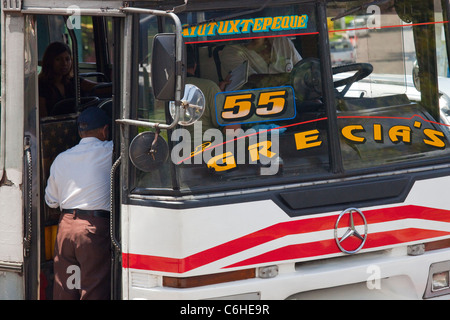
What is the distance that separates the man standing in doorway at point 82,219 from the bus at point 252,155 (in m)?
0.14

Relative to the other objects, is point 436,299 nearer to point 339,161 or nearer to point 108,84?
point 339,161

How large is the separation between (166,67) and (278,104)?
714 mm

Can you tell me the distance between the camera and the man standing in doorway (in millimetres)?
3787

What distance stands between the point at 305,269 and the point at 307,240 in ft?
0.59

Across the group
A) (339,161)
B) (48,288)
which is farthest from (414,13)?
(48,288)

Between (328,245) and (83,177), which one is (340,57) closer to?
(328,245)

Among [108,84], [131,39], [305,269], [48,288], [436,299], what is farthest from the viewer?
[108,84]

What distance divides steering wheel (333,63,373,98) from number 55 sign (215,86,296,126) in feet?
1.13

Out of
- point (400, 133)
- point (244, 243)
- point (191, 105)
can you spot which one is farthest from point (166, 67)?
point (400, 133)

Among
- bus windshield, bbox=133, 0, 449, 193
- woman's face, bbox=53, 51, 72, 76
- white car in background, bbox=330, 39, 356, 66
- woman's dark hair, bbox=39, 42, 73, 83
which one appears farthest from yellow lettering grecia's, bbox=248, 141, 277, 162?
woman's dark hair, bbox=39, 42, 73, 83

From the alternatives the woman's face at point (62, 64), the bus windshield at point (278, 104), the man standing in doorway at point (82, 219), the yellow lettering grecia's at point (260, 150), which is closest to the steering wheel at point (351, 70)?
the bus windshield at point (278, 104)

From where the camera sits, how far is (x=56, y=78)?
5.12 meters

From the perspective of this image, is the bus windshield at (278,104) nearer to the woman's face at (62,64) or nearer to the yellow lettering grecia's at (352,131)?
the yellow lettering grecia's at (352,131)

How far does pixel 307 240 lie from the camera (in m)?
3.52
